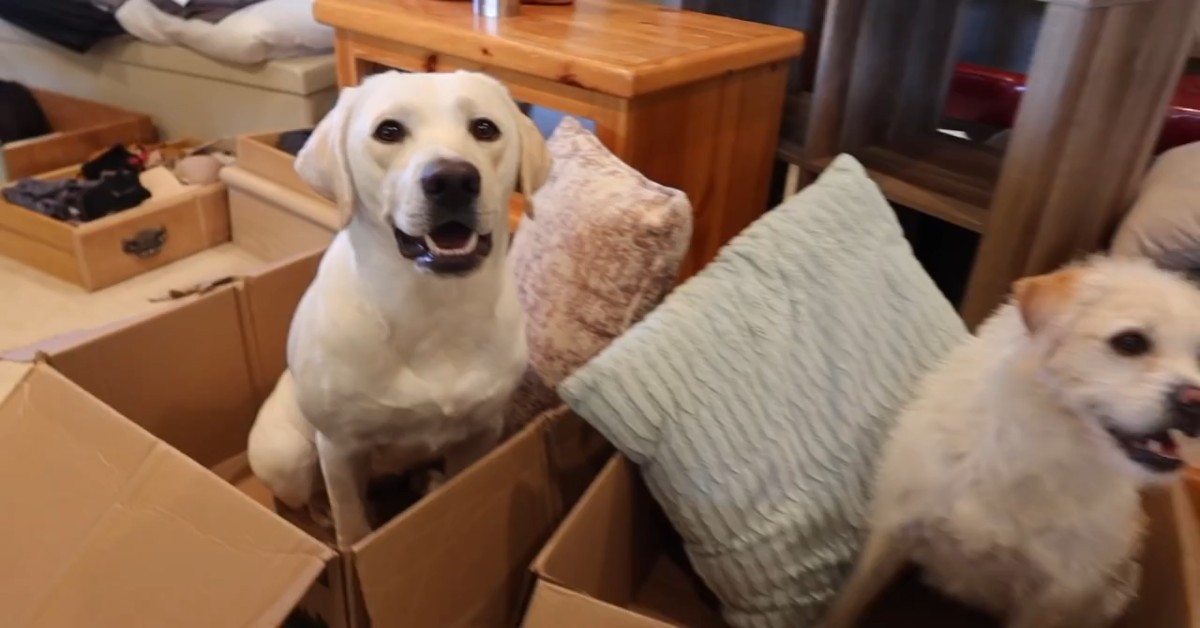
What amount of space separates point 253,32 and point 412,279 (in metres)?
1.56

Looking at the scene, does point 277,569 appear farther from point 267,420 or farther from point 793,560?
point 793,560

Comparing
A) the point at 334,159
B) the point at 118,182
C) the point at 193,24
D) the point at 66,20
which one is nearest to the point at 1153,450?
the point at 334,159

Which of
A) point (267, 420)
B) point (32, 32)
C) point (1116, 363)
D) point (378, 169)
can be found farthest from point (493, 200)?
point (32, 32)

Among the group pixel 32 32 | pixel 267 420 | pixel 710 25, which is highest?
pixel 710 25

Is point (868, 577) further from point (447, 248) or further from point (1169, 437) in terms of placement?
point (447, 248)

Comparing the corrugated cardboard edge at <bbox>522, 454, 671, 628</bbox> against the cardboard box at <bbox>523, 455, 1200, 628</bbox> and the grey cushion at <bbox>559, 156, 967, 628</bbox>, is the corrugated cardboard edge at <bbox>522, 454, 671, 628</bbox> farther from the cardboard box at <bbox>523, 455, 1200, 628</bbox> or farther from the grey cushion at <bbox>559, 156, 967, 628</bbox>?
the grey cushion at <bbox>559, 156, 967, 628</bbox>

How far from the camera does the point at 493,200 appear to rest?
1.00 meters

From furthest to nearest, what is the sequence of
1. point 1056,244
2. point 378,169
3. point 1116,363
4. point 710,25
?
1. point 710,25
2. point 1056,244
3. point 378,169
4. point 1116,363

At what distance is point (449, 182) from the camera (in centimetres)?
93

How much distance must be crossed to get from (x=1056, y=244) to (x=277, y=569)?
1.13 meters

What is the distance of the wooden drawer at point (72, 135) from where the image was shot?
2406 mm

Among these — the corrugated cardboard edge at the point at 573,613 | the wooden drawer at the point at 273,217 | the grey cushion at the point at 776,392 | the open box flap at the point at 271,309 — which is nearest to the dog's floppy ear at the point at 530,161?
the grey cushion at the point at 776,392

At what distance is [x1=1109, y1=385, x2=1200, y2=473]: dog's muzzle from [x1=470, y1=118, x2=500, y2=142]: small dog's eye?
732 mm

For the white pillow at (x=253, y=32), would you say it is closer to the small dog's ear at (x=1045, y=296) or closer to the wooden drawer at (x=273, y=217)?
Answer: the wooden drawer at (x=273, y=217)
